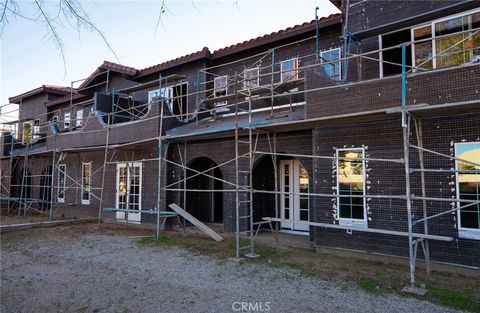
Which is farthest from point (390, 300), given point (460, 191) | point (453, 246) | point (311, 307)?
point (460, 191)

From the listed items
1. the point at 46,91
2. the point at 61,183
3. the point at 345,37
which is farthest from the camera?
the point at 46,91

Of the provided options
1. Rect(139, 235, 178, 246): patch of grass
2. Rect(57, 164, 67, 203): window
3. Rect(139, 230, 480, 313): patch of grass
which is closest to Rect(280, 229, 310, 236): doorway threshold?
Rect(139, 230, 480, 313): patch of grass

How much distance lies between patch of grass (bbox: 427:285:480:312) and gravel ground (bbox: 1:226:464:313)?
1.00ft

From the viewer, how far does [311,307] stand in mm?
5523

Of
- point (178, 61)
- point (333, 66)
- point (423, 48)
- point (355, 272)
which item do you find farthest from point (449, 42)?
point (178, 61)

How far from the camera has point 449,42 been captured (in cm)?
845

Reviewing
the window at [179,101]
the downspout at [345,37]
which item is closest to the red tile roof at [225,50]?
the downspout at [345,37]

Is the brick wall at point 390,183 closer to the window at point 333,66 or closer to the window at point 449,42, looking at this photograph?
the window at point 449,42

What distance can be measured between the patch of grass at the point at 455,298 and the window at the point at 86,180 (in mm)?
14282

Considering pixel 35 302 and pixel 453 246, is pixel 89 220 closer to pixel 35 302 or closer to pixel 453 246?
pixel 35 302

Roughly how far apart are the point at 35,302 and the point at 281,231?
7359 mm

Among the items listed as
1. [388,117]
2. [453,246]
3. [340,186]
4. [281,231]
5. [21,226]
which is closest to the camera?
[453,246]

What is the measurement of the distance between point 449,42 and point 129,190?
1168 centimetres

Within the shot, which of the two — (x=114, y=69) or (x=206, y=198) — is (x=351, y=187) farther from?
(x=114, y=69)
